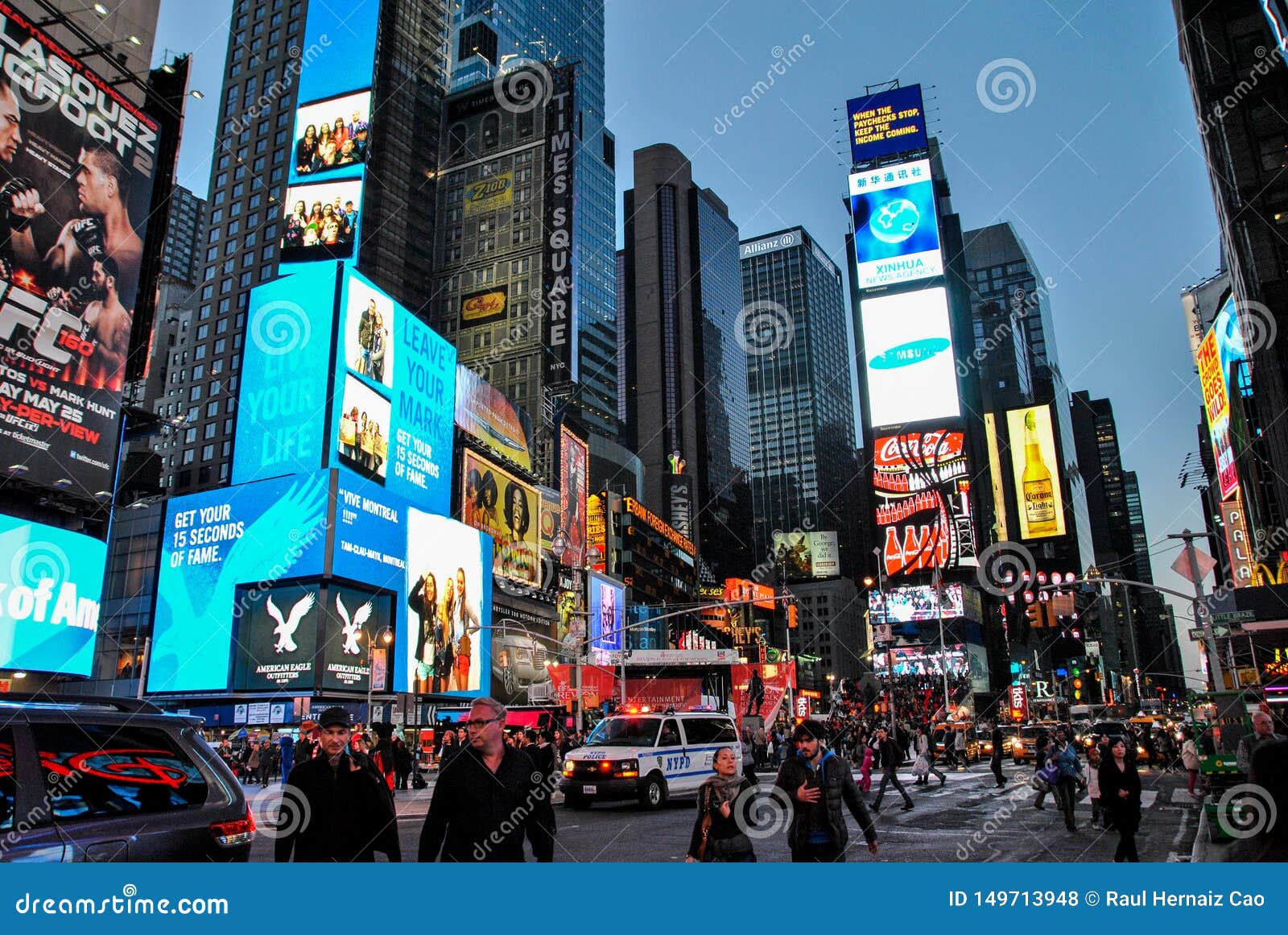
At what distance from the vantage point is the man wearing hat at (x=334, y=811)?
579 cm

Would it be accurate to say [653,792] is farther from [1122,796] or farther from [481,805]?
[481,805]

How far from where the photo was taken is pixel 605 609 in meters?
87.8

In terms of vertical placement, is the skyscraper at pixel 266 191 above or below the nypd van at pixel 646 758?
above

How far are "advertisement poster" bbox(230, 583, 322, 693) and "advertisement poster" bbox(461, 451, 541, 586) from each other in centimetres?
2131

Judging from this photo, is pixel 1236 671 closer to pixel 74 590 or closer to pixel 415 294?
pixel 74 590

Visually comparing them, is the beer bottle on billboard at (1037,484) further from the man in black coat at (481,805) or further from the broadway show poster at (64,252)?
the man in black coat at (481,805)

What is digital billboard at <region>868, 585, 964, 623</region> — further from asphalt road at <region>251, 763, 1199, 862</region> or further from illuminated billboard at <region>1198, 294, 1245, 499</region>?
asphalt road at <region>251, 763, 1199, 862</region>

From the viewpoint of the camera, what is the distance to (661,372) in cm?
19775

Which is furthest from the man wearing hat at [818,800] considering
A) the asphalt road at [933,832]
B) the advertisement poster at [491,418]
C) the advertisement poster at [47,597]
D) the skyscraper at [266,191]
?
the skyscraper at [266,191]

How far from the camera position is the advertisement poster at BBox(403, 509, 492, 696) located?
5594cm

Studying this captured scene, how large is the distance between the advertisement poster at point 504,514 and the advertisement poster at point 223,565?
20700 millimetres

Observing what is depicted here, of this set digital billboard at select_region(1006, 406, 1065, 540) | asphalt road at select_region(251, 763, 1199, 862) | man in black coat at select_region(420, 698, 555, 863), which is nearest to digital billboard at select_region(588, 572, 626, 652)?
asphalt road at select_region(251, 763, 1199, 862)

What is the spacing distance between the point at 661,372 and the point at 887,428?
10751 cm
